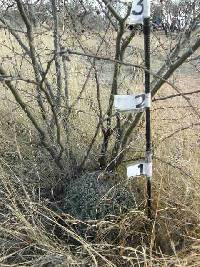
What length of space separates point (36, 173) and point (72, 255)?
0.66 m

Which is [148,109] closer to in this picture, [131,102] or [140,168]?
[131,102]

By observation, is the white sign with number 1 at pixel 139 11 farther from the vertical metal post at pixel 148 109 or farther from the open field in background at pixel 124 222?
the open field in background at pixel 124 222

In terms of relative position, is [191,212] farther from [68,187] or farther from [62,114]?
[62,114]

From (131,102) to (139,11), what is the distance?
38 cm

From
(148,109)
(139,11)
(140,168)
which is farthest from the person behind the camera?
(140,168)

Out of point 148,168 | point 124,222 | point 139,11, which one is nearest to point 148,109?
point 148,168

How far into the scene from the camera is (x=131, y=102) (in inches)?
79.7

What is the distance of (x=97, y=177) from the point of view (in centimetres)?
252

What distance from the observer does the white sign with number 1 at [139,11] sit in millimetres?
1917

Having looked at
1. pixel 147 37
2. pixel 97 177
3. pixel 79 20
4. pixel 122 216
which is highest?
pixel 79 20

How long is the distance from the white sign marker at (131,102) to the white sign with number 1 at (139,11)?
1.02 ft

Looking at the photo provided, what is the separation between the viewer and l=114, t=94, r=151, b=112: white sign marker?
2014 millimetres

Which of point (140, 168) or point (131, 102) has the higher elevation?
point (131, 102)

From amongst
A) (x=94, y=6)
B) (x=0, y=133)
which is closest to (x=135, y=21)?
(x=94, y=6)
